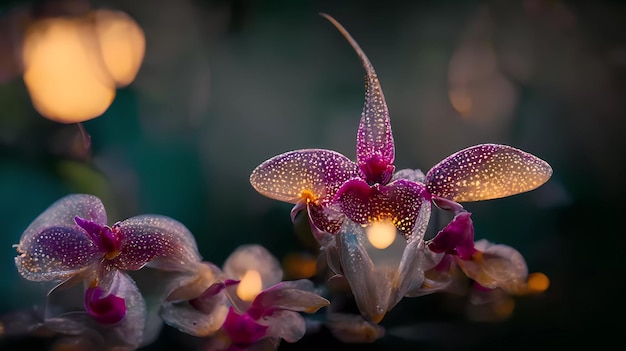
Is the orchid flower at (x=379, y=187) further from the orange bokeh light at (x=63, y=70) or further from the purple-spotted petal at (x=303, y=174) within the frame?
the orange bokeh light at (x=63, y=70)

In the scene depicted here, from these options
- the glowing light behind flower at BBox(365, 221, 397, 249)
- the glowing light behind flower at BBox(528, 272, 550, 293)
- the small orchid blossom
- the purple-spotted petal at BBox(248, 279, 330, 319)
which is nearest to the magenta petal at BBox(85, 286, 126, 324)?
the small orchid blossom

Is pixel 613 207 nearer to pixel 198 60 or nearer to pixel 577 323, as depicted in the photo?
pixel 577 323

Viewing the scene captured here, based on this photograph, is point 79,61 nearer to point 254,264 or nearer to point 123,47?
point 123,47

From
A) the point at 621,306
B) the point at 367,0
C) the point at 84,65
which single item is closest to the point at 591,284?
the point at 621,306

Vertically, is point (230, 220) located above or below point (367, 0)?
below

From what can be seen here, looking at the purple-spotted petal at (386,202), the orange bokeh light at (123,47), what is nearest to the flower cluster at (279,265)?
the purple-spotted petal at (386,202)

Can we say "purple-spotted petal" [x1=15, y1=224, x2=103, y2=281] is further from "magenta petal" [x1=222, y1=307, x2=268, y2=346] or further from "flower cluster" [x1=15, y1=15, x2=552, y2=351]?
"magenta petal" [x1=222, y1=307, x2=268, y2=346]

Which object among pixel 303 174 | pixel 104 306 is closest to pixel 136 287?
Answer: pixel 104 306
